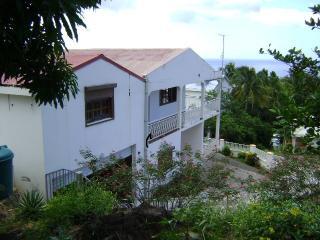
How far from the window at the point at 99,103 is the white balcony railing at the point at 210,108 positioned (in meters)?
10.9

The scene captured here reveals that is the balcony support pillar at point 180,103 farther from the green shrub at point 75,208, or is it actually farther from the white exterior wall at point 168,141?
the green shrub at point 75,208

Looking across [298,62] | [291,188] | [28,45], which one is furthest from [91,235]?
[291,188]

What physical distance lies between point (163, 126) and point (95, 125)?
18.7 feet

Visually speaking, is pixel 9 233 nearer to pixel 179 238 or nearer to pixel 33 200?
pixel 33 200

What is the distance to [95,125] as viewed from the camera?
1314 centimetres

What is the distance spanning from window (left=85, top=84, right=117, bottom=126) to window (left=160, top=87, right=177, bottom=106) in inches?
252

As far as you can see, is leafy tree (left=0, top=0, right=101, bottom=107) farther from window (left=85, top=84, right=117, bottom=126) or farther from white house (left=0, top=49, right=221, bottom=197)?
window (left=85, top=84, right=117, bottom=126)

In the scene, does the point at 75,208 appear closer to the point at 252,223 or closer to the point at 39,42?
the point at 252,223

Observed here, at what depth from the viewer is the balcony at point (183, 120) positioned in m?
17.6

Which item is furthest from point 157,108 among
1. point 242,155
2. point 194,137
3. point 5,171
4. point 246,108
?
point 246,108

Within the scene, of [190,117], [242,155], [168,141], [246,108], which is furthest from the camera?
[246,108]

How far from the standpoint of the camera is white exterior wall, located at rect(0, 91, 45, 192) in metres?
10.7

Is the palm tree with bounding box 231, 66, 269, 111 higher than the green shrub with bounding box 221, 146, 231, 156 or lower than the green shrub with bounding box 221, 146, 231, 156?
higher

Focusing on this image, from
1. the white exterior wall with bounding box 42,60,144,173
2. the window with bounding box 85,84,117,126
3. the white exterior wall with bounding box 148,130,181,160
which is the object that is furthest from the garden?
the white exterior wall with bounding box 148,130,181,160
